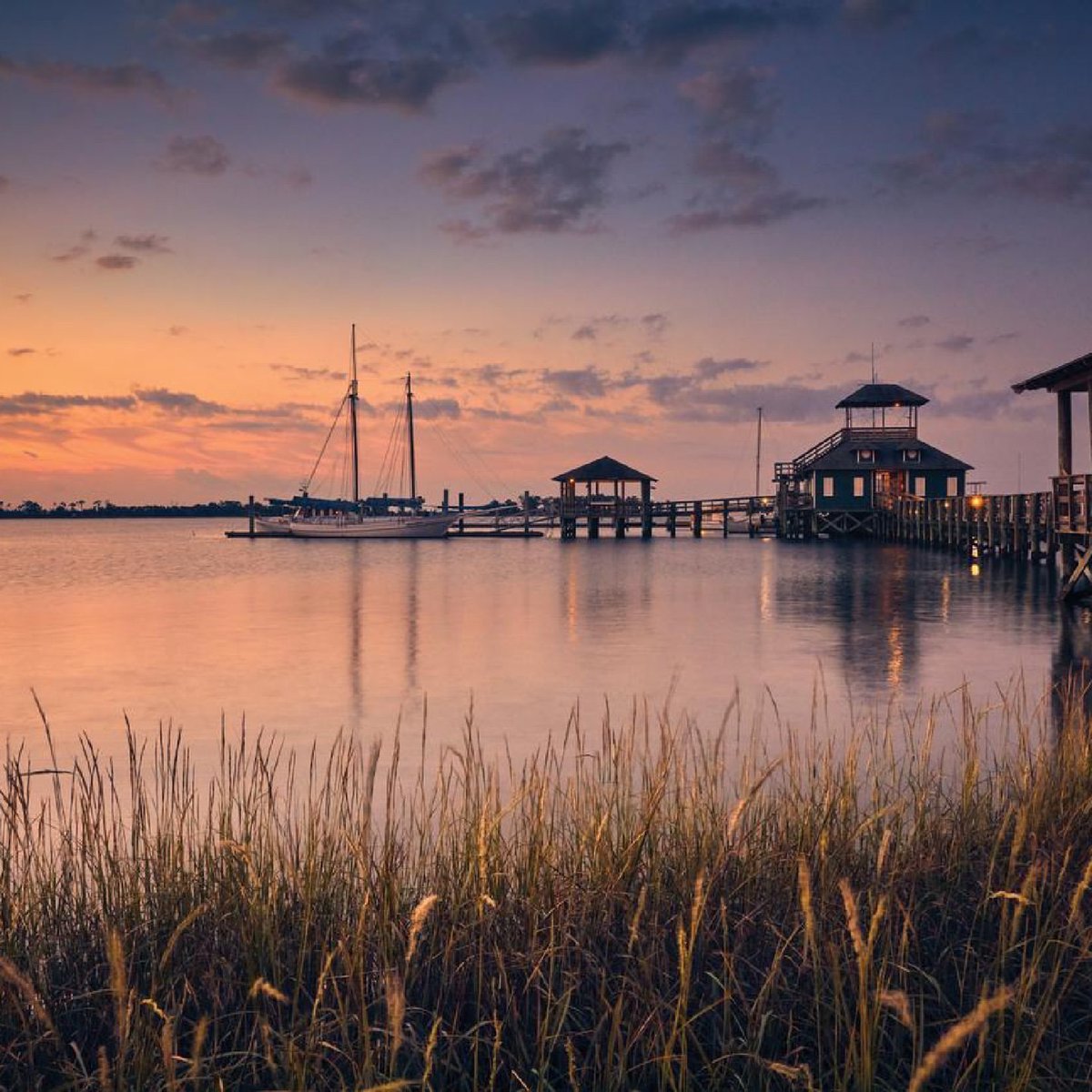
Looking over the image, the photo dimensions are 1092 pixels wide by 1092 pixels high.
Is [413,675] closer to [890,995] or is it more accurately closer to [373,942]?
[373,942]

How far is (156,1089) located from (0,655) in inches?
864

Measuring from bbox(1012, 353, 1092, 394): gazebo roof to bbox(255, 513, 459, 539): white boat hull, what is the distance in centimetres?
6395

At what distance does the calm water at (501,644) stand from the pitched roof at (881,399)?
26.2 m

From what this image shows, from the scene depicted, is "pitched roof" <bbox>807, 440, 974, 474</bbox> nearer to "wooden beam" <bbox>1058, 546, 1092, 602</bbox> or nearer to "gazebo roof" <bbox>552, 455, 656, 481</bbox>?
"gazebo roof" <bbox>552, 455, 656, 481</bbox>

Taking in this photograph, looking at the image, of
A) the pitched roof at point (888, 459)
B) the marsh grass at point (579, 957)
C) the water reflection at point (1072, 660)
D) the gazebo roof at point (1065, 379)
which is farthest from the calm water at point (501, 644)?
the pitched roof at point (888, 459)

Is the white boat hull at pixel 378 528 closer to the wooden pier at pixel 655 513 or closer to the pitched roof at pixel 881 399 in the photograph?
the wooden pier at pixel 655 513

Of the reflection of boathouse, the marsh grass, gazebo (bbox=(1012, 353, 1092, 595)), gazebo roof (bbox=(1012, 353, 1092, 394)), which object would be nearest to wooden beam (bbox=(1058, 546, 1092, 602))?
gazebo (bbox=(1012, 353, 1092, 595))

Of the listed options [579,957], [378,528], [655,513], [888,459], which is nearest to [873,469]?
[888,459]

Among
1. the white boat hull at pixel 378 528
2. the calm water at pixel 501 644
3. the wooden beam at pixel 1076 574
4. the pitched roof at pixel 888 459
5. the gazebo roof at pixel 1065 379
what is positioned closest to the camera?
the calm water at pixel 501 644

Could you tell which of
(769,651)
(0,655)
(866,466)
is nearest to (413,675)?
(769,651)

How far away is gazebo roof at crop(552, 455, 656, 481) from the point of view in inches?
2928

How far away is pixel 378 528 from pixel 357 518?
2.02 meters

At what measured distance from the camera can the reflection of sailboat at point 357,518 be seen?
84250mm

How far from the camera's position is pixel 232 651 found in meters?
22.6
